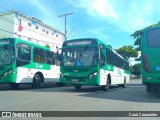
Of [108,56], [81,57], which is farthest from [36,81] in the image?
[108,56]

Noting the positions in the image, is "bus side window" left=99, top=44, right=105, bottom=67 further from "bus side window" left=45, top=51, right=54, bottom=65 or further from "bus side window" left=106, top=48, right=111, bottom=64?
"bus side window" left=45, top=51, right=54, bottom=65

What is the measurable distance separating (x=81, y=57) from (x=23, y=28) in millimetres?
33423

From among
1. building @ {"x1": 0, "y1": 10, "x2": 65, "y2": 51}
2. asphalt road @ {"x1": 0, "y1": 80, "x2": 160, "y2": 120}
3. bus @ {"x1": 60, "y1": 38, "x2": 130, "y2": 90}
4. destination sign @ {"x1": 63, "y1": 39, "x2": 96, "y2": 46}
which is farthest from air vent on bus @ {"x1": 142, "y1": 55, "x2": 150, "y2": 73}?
building @ {"x1": 0, "y1": 10, "x2": 65, "y2": 51}

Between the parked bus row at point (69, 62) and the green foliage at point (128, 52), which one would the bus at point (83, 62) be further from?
the green foliage at point (128, 52)

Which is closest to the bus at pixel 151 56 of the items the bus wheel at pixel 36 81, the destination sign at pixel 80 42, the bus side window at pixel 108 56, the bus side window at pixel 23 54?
the destination sign at pixel 80 42

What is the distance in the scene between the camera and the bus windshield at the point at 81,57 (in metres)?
14.1

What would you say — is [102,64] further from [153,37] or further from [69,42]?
[153,37]

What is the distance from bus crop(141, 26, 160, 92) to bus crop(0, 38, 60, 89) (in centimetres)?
797

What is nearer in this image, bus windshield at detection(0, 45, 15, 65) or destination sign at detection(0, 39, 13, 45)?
bus windshield at detection(0, 45, 15, 65)

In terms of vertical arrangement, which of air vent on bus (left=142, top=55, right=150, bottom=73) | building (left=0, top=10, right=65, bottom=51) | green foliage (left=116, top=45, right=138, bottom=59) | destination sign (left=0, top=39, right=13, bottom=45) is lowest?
air vent on bus (left=142, top=55, right=150, bottom=73)

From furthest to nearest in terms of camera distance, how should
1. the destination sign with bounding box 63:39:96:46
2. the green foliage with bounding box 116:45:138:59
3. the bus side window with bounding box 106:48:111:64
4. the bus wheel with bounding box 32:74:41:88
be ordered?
the green foliage with bounding box 116:45:138:59 < the bus wheel with bounding box 32:74:41:88 < the bus side window with bounding box 106:48:111:64 < the destination sign with bounding box 63:39:96:46

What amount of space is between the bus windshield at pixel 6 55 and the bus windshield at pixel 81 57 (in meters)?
3.28

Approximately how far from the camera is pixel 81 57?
14234 millimetres

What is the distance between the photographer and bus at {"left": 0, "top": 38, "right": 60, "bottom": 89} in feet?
48.7
